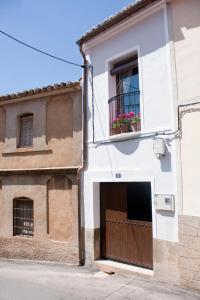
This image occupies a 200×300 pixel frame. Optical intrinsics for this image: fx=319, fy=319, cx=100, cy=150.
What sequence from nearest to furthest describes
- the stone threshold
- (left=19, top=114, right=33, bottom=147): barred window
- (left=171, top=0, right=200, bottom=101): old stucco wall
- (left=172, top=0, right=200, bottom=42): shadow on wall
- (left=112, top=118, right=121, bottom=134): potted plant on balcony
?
1. (left=171, top=0, right=200, bottom=101): old stucco wall
2. (left=172, top=0, right=200, bottom=42): shadow on wall
3. the stone threshold
4. (left=112, top=118, right=121, bottom=134): potted plant on balcony
5. (left=19, top=114, right=33, bottom=147): barred window

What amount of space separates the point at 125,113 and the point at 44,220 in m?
4.53

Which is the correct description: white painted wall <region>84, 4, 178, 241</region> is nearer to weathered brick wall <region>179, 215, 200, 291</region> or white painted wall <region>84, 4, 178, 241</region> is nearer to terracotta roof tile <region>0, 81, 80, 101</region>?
weathered brick wall <region>179, 215, 200, 291</region>

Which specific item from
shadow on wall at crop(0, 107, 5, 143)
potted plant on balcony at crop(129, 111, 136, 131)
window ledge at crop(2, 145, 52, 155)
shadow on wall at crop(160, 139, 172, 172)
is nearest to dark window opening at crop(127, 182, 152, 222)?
shadow on wall at crop(160, 139, 172, 172)

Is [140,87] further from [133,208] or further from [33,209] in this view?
[33,209]

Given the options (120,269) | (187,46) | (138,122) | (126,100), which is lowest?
(120,269)

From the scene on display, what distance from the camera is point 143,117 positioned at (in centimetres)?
801

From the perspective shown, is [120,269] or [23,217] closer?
[120,269]

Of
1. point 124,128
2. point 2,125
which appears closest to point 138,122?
point 124,128

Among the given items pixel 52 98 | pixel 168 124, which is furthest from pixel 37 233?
pixel 168 124

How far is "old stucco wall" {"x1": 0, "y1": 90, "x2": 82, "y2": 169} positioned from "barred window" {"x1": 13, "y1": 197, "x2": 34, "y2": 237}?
1.26 metres

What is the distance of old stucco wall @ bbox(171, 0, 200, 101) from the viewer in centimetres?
709

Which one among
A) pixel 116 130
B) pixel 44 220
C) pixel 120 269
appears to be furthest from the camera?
pixel 44 220

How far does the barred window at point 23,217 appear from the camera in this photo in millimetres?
11055

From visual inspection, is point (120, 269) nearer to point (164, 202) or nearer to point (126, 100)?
point (164, 202)
